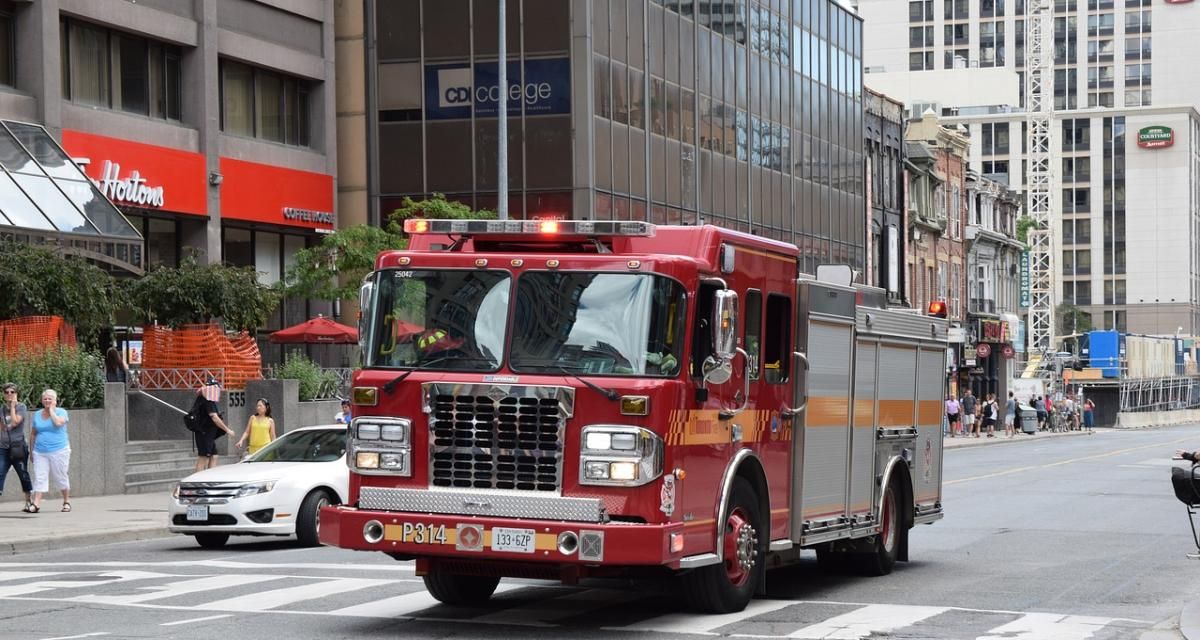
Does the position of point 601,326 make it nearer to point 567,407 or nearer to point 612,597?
point 567,407

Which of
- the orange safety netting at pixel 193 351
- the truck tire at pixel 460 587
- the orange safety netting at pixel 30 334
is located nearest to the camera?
the truck tire at pixel 460 587

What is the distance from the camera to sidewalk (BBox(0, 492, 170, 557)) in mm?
19922

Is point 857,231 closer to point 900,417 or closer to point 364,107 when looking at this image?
point 364,107

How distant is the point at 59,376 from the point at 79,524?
5.61 meters

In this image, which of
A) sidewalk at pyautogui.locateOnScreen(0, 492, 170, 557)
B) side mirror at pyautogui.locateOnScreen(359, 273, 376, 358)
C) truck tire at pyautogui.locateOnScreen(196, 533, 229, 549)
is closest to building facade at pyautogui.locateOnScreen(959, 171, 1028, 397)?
sidewalk at pyautogui.locateOnScreen(0, 492, 170, 557)

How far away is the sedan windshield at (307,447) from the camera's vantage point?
20156 mm

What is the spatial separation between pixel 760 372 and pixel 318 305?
1297 inches

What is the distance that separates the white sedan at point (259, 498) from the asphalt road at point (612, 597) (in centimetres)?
31

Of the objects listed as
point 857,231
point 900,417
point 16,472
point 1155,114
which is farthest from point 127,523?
point 1155,114

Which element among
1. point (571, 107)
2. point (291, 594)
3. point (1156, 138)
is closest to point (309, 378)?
point (571, 107)

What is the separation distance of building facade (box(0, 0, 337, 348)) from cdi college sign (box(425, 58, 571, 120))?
2817 mm

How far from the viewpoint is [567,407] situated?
37.3ft

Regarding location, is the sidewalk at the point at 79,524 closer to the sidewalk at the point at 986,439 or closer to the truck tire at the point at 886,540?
the truck tire at the point at 886,540

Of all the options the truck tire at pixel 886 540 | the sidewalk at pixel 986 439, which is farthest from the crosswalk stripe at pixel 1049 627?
the sidewalk at pixel 986 439
